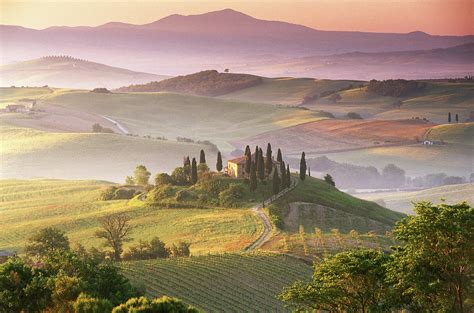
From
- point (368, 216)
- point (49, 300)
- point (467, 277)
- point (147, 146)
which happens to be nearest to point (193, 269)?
point (49, 300)

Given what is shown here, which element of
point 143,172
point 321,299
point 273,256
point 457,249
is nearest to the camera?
point 457,249

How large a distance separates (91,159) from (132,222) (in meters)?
95.6

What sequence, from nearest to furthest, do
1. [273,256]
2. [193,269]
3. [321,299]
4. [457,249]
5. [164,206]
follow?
[457,249]
[321,299]
[193,269]
[273,256]
[164,206]

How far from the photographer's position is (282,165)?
105438mm

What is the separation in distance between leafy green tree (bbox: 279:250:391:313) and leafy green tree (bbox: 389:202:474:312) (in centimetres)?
125

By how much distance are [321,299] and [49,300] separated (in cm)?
1344

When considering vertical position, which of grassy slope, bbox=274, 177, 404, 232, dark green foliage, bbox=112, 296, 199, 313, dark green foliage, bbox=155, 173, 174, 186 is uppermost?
dark green foliage, bbox=112, 296, 199, 313


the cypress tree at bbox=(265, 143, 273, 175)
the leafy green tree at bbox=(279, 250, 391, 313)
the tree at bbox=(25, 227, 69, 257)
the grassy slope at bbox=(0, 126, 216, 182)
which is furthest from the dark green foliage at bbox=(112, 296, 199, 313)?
the grassy slope at bbox=(0, 126, 216, 182)

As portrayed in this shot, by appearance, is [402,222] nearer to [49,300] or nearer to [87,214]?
[49,300]

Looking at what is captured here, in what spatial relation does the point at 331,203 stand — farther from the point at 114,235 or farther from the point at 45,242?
the point at 45,242

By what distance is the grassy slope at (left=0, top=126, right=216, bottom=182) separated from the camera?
181625 millimetres

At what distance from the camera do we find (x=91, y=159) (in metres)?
188

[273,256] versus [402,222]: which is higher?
[402,222]

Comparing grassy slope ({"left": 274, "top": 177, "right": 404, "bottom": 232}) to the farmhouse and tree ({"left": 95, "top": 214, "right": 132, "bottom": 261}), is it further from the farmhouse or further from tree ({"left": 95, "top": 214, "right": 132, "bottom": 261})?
tree ({"left": 95, "top": 214, "right": 132, "bottom": 261})
